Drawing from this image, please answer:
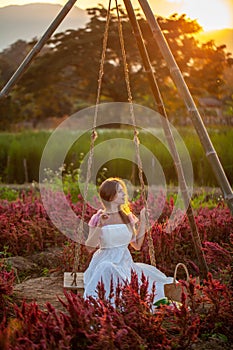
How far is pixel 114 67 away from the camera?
83.8 feet

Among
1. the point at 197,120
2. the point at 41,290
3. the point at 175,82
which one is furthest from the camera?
the point at 41,290

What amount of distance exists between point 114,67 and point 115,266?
21.8m

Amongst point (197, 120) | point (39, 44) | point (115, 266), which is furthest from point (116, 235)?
point (39, 44)

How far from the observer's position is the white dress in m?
4.24

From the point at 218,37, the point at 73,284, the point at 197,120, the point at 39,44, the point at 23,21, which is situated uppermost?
the point at 23,21

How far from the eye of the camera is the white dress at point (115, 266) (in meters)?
4.24

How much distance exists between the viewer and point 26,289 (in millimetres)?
4742

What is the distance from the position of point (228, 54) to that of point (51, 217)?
16343mm

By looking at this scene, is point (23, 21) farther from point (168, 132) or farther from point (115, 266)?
point (115, 266)

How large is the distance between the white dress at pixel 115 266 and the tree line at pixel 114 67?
15274 mm

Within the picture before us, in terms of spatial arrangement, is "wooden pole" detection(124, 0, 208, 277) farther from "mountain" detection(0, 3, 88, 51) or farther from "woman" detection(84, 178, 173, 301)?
"mountain" detection(0, 3, 88, 51)

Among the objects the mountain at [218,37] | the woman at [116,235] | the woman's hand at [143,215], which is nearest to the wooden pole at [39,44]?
the woman at [116,235]

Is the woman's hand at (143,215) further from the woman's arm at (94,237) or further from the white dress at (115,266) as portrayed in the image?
the woman's arm at (94,237)

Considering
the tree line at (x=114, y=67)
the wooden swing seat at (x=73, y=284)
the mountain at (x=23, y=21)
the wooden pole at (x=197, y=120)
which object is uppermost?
the mountain at (x=23, y=21)
